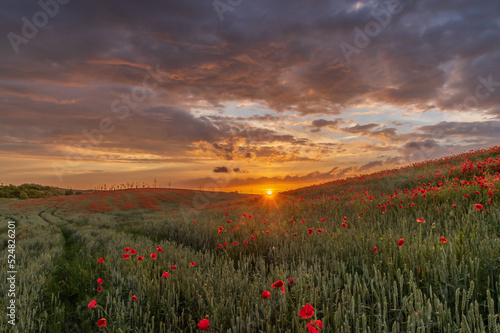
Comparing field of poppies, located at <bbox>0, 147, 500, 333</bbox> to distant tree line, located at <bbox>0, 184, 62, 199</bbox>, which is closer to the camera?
field of poppies, located at <bbox>0, 147, 500, 333</bbox>

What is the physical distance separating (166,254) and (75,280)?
1.63 metres

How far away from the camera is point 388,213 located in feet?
26.2

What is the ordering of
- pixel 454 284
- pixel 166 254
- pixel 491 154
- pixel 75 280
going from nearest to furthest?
pixel 454 284 < pixel 75 280 < pixel 166 254 < pixel 491 154

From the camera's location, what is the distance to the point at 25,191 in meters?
52.4

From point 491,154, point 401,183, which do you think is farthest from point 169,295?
point 491,154

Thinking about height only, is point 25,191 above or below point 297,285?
above

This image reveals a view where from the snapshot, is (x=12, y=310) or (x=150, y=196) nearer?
(x=12, y=310)

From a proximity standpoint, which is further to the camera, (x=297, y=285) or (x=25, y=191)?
(x=25, y=191)

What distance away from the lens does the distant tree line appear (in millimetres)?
49016

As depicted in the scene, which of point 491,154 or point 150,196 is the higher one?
point 491,154

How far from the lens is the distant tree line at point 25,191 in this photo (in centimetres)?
4902

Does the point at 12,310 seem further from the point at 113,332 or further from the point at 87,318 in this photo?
the point at 113,332

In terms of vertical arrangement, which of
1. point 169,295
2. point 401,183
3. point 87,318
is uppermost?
point 401,183

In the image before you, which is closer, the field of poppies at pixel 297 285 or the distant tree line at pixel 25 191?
the field of poppies at pixel 297 285
